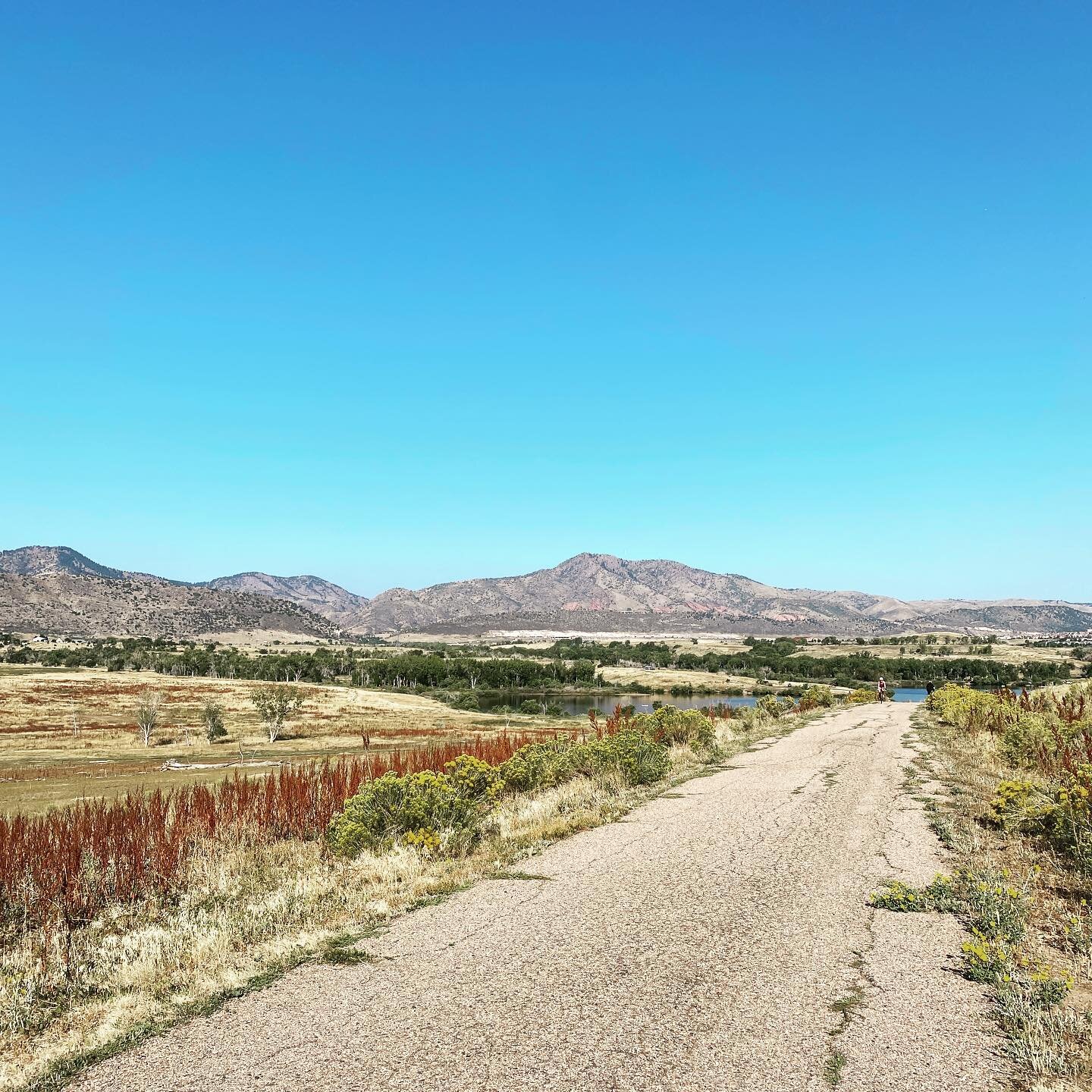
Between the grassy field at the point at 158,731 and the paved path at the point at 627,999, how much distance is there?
1690cm

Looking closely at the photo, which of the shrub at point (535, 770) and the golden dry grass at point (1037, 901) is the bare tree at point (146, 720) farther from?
the golden dry grass at point (1037, 901)

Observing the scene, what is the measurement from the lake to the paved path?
82170 millimetres

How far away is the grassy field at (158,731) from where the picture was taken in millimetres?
29344

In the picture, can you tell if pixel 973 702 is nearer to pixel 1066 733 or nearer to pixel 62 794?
pixel 1066 733

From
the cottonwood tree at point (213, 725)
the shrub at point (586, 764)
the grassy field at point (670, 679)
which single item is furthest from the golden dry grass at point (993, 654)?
the shrub at point (586, 764)

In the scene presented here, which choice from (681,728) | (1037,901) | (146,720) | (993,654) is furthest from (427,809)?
(993,654)

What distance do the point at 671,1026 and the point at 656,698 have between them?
356 feet

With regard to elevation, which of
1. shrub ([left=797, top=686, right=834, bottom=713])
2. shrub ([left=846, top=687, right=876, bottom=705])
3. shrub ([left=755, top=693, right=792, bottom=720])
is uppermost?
shrub ([left=755, top=693, right=792, bottom=720])

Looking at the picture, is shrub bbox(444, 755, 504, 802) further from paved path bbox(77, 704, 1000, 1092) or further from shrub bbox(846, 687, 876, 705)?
shrub bbox(846, 687, 876, 705)

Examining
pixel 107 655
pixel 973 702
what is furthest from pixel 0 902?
pixel 107 655

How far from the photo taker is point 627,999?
5.67m

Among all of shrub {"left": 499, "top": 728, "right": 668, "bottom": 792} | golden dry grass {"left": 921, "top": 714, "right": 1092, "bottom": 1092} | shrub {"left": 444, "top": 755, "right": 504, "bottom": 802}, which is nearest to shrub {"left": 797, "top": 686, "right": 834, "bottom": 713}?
golden dry grass {"left": 921, "top": 714, "right": 1092, "bottom": 1092}

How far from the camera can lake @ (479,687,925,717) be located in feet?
318

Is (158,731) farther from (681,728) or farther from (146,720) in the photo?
(681,728)
